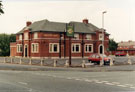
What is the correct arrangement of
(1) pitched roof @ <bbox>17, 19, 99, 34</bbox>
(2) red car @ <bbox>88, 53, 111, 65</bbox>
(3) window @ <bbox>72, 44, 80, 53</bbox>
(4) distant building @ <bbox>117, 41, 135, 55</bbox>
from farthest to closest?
1. (4) distant building @ <bbox>117, 41, 135, 55</bbox>
2. (3) window @ <bbox>72, 44, 80, 53</bbox>
3. (1) pitched roof @ <bbox>17, 19, 99, 34</bbox>
4. (2) red car @ <bbox>88, 53, 111, 65</bbox>

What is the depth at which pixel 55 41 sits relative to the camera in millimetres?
53500

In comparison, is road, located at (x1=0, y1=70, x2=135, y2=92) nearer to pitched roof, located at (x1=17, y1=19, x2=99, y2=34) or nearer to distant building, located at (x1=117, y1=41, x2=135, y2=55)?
pitched roof, located at (x1=17, y1=19, x2=99, y2=34)

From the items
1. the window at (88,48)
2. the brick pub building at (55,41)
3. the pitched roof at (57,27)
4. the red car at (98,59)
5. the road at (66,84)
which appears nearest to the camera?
the road at (66,84)

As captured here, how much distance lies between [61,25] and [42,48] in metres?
10.3

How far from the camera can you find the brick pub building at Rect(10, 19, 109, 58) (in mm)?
51981

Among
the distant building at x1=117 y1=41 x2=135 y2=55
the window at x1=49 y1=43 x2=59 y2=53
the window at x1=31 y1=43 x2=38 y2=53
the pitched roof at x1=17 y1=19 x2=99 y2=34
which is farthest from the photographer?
the distant building at x1=117 y1=41 x2=135 y2=55

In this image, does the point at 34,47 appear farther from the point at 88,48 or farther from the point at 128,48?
the point at 128,48

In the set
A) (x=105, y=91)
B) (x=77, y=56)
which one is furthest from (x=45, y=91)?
(x=77, y=56)

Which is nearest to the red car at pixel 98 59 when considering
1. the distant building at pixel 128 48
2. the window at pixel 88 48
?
the window at pixel 88 48

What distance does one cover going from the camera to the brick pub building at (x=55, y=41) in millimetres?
51981

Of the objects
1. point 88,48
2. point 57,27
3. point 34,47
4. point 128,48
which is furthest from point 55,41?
point 128,48

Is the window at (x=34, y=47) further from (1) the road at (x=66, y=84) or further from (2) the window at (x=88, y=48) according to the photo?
(1) the road at (x=66, y=84)

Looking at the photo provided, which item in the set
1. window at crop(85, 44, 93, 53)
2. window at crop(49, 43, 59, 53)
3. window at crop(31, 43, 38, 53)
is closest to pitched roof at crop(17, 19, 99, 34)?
window at crop(49, 43, 59, 53)

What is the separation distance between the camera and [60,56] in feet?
176
